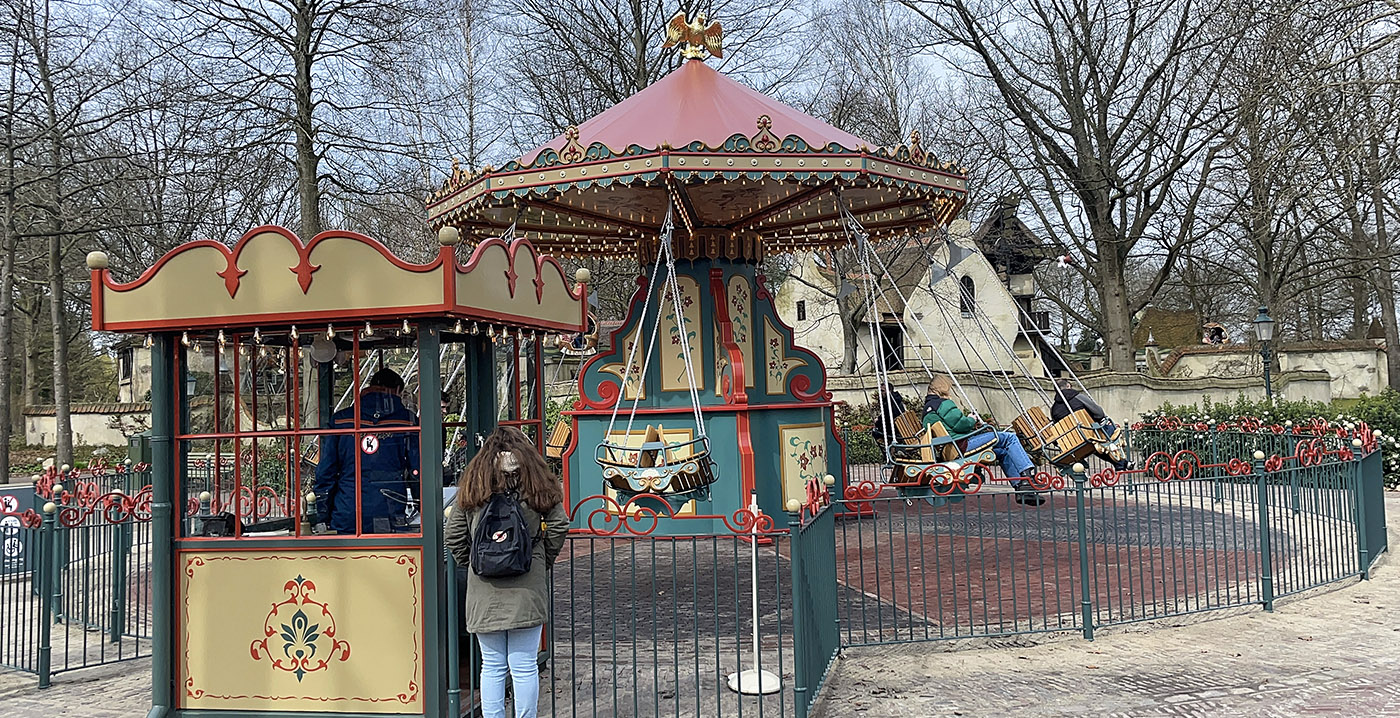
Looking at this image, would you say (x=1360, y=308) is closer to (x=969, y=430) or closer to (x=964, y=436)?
(x=969, y=430)

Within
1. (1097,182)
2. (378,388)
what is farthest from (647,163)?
(1097,182)

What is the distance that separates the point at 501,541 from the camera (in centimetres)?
485

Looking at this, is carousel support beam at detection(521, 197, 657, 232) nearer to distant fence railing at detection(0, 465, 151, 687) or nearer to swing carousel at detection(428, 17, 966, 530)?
swing carousel at detection(428, 17, 966, 530)

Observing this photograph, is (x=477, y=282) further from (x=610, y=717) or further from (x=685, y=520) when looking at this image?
(x=685, y=520)

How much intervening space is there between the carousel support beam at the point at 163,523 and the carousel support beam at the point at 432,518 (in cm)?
147

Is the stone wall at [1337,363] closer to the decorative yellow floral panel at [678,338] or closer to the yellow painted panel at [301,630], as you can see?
the decorative yellow floral panel at [678,338]

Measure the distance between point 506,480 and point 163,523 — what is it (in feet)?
7.06

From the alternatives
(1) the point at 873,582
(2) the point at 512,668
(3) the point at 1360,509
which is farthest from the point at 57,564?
(3) the point at 1360,509

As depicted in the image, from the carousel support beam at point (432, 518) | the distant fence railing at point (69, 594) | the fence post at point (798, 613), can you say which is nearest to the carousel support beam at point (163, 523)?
the distant fence railing at point (69, 594)

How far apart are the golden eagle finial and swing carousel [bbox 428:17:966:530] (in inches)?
0.6

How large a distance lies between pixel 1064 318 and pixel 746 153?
42466 mm

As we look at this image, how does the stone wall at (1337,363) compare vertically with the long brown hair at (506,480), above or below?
above

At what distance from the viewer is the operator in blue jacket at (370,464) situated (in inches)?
249

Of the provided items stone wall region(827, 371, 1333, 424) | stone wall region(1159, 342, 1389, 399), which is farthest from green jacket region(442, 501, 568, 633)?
stone wall region(1159, 342, 1389, 399)
